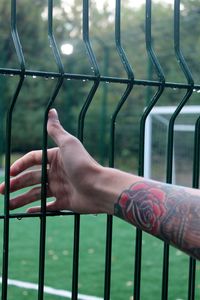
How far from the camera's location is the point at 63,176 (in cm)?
215

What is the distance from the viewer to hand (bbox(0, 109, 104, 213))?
1939 millimetres

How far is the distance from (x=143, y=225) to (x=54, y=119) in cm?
48

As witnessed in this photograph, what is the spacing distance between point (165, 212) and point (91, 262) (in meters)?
5.71

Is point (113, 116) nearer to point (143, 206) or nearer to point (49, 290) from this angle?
point (143, 206)

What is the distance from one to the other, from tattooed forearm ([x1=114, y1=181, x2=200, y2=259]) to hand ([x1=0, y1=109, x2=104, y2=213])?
0.32 ft

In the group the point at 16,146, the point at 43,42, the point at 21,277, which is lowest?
the point at 16,146

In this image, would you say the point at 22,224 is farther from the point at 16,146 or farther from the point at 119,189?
the point at 16,146

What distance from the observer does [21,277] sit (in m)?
6.52

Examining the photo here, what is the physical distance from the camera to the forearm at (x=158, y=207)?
1880mm

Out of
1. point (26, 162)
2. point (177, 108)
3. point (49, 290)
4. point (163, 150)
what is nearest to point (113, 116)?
point (177, 108)

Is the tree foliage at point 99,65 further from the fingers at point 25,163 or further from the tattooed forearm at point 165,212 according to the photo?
the tattooed forearm at point 165,212

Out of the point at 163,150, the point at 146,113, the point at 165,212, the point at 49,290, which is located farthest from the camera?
the point at 163,150

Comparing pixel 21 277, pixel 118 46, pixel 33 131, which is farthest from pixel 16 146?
pixel 118 46

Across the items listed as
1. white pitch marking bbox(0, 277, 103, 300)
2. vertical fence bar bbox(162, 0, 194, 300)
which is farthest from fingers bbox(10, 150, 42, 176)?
white pitch marking bbox(0, 277, 103, 300)
